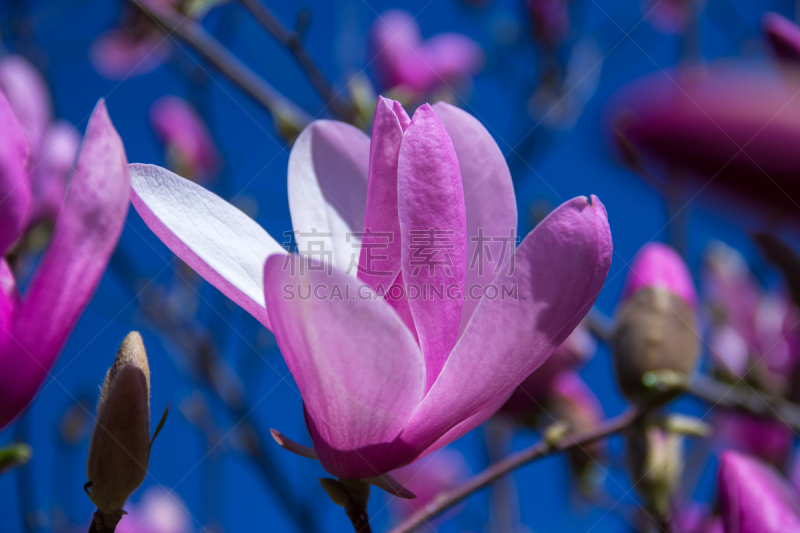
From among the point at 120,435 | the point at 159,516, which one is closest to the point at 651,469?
the point at 120,435

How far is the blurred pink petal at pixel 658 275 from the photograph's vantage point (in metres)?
0.59

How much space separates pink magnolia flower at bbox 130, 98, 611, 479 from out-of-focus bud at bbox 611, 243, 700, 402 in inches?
10.0

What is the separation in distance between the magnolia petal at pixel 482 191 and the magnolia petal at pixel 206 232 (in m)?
0.12

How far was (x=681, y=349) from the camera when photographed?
56 centimetres

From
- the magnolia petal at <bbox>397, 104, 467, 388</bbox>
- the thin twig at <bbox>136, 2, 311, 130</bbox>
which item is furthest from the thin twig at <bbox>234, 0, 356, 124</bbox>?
the magnolia petal at <bbox>397, 104, 467, 388</bbox>

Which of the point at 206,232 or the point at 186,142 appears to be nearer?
the point at 206,232

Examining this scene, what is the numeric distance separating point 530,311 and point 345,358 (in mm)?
85

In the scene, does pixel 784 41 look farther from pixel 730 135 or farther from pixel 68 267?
pixel 68 267

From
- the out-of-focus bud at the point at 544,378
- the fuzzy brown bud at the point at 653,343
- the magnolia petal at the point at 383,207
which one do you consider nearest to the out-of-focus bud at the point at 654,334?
the fuzzy brown bud at the point at 653,343

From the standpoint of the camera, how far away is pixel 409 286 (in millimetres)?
324

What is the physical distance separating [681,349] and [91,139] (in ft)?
1.59

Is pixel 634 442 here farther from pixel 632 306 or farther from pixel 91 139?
pixel 91 139

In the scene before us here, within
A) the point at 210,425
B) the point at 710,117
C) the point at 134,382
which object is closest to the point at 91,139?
the point at 134,382

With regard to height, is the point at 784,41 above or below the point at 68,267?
above
